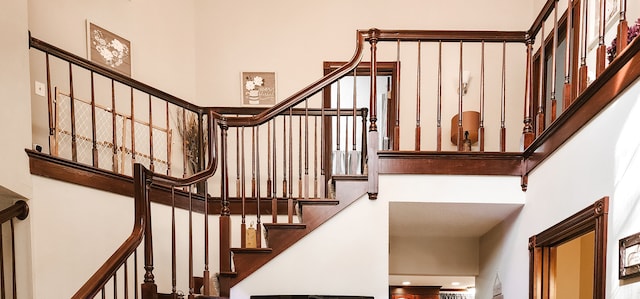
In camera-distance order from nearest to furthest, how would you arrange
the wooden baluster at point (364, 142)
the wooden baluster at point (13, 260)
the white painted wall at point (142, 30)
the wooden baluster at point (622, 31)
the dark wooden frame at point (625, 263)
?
the dark wooden frame at point (625, 263), the wooden baluster at point (622, 31), the wooden baluster at point (13, 260), the wooden baluster at point (364, 142), the white painted wall at point (142, 30)

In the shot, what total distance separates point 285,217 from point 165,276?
121cm

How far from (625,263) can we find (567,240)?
81 cm

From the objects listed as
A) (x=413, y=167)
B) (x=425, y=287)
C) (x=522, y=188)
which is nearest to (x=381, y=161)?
(x=413, y=167)

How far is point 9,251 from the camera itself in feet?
10.9

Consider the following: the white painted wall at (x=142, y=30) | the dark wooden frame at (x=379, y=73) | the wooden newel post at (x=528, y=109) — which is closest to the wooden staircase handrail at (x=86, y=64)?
the white painted wall at (x=142, y=30)

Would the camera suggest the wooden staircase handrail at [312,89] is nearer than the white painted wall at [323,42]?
Yes

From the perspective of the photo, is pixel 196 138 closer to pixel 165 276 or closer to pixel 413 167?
pixel 165 276

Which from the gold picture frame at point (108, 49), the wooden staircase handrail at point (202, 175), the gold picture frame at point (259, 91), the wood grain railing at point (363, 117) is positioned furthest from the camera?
the gold picture frame at point (259, 91)

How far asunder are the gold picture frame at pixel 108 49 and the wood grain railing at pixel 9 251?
5.82ft

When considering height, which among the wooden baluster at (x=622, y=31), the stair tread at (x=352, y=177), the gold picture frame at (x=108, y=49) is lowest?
the stair tread at (x=352, y=177)

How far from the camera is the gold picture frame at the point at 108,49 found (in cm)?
455

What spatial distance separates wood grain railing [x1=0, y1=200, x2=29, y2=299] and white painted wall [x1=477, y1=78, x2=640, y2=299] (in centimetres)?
333

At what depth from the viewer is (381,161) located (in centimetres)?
346

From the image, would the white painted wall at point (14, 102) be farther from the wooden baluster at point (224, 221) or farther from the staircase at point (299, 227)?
the staircase at point (299, 227)
